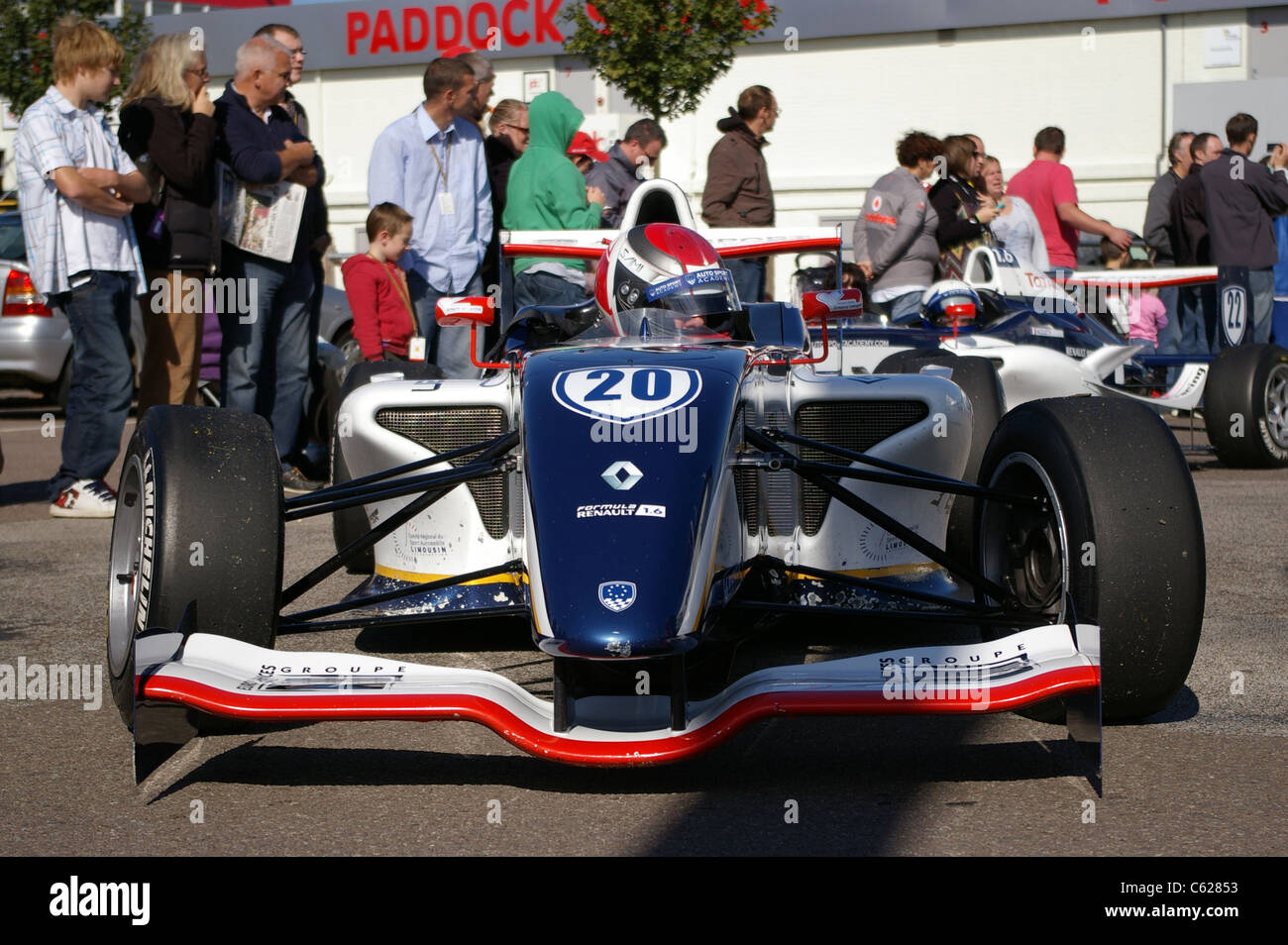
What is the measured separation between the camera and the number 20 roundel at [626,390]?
3.89 meters

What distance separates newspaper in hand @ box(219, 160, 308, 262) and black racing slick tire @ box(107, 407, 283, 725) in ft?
13.7

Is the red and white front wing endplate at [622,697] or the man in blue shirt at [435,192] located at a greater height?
the man in blue shirt at [435,192]

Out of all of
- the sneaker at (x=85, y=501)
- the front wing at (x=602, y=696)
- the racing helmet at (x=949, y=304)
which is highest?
the racing helmet at (x=949, y=304)

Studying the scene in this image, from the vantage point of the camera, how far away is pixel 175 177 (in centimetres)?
775

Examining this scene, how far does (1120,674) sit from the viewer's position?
12.7ft

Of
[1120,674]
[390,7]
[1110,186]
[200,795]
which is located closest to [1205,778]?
[1120,674]

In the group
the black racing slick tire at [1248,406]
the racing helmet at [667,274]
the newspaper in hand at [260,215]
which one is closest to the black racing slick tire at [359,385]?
the racing helmet at [667,274]

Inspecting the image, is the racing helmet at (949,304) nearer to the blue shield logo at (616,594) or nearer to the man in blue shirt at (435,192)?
the man in blue shirt at (435,192)

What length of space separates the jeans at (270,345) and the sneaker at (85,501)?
0.76m

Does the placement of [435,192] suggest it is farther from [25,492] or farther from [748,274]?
[25,492]

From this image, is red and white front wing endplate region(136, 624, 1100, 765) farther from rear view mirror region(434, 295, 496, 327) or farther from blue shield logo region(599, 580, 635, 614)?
rear view mirror region(434, 295, 496, 327)

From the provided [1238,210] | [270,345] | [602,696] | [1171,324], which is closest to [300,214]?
[270,345]

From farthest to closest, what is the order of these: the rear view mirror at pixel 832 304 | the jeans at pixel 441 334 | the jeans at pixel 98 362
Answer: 1. the jeans at pixel 441 334
2. the jeans at pixel 98 362
3. the rear view mirror at pixel 832 304

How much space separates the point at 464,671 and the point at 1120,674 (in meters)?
1.51
